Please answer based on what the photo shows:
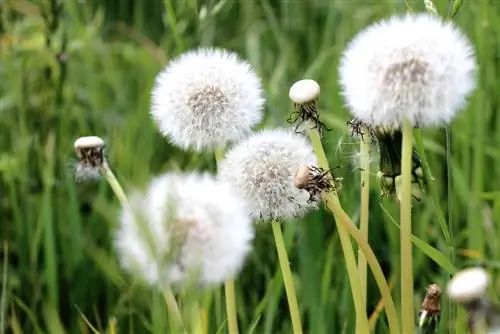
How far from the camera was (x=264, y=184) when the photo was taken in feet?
3.08

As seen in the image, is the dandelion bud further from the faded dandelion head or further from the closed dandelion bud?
the faded dandelion head

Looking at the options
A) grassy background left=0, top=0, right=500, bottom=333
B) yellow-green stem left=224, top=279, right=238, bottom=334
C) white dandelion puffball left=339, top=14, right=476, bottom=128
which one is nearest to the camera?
white dandelion puffball left=339, top=14, right=476, bottom=128

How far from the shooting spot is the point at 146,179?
1.46 m

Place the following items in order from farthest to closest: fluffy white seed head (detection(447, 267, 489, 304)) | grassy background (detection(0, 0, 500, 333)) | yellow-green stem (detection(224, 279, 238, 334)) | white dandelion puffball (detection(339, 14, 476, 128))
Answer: grassy background (detection(0, 0, 500, 333)) → yellow-green stem (detection(224, 279, 238, 334)) → white dandelion puffball (detection(339, 14, 476, 128)) → fluffy white seed head (detection(447, 267, 489, 304))

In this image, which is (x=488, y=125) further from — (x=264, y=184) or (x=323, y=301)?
(x=264, y=184)

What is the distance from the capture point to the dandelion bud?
885 millimetres

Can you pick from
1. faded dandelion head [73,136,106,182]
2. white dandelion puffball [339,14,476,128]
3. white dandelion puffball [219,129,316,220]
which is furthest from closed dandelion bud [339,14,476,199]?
faded dandelion head [73,136,106,182]

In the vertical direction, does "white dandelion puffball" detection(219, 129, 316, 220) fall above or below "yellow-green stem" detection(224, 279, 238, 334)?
above

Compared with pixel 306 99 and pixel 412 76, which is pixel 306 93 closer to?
pixel 306 99

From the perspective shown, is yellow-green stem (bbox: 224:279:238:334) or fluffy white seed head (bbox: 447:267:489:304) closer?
fluffy white seed head (bbox: 447:267:489:304)

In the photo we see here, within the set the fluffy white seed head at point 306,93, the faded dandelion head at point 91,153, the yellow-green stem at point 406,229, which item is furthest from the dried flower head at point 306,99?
the faded dandelion head at point 91,153

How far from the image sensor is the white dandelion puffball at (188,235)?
0.69m

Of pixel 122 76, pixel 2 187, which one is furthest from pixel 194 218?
pixel 122 76

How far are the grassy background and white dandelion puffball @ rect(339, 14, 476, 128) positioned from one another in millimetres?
204
